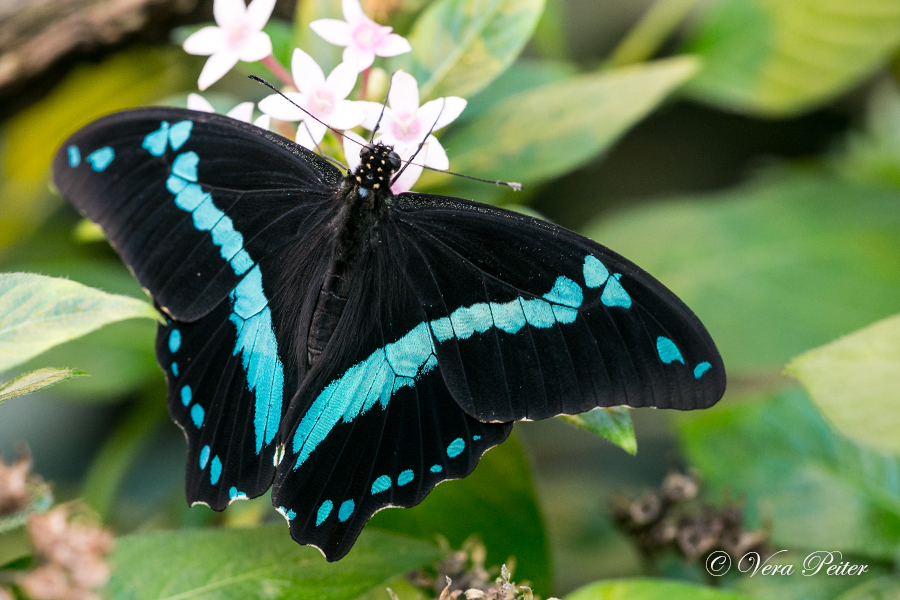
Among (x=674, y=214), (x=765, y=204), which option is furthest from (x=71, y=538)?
(x=765, y=204)

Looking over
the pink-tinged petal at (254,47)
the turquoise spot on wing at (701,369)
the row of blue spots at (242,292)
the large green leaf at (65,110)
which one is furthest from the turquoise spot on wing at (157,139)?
the large green leaf at (65,110)

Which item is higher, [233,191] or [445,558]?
[233,191]

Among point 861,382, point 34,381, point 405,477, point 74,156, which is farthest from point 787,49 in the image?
point 34,381

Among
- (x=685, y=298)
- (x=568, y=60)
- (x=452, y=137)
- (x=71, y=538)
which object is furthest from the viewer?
(x=568, y=60)

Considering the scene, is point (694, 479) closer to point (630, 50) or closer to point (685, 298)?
point (685, 298)

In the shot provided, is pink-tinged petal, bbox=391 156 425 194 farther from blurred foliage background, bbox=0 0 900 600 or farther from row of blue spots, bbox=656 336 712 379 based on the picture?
row of blue spots, bbox=656 336 712 379
